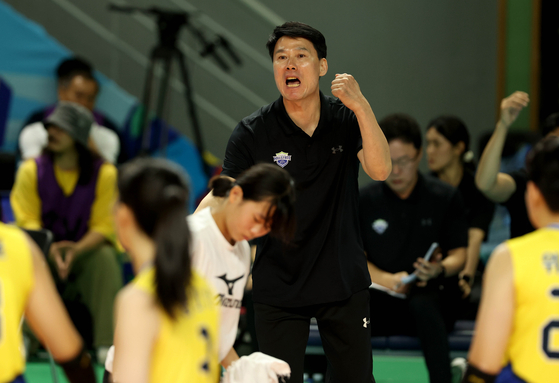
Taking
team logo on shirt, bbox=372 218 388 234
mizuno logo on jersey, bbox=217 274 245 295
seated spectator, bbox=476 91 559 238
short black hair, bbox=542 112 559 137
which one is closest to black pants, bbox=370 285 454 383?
team logo on shirt, bbox=372 218 388 234

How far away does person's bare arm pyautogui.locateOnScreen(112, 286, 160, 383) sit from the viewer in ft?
4.66

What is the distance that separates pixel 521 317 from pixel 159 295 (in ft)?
2.78

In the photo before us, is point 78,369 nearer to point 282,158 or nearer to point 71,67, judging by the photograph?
point 282,158

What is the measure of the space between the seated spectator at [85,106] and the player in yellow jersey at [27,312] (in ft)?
12.2

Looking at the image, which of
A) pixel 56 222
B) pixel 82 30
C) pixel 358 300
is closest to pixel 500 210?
pixel 358 300

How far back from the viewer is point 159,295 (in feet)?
4.79

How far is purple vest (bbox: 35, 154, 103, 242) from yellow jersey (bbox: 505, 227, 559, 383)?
3374 millimetres

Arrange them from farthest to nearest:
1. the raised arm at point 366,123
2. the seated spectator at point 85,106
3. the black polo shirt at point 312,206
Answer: the seated spectator at point 85,106 → the black polo shirt at point 312,206 → the raised arm at point 366,123

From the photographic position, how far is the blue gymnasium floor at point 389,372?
398 cm

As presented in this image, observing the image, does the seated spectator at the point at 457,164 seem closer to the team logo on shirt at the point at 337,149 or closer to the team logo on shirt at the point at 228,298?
the team logo on shirt at the point at 337,149

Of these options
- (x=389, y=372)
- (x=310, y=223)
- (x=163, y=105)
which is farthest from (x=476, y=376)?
(x=163, y=105)

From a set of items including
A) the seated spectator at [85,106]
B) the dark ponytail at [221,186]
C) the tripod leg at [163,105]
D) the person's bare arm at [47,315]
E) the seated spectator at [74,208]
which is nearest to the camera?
the person's bare arm at [47,315]

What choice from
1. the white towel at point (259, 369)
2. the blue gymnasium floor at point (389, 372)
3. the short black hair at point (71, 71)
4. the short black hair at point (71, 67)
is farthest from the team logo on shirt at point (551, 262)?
the short black hair at point (71, 67)

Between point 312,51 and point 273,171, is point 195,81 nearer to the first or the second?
point 312,51
